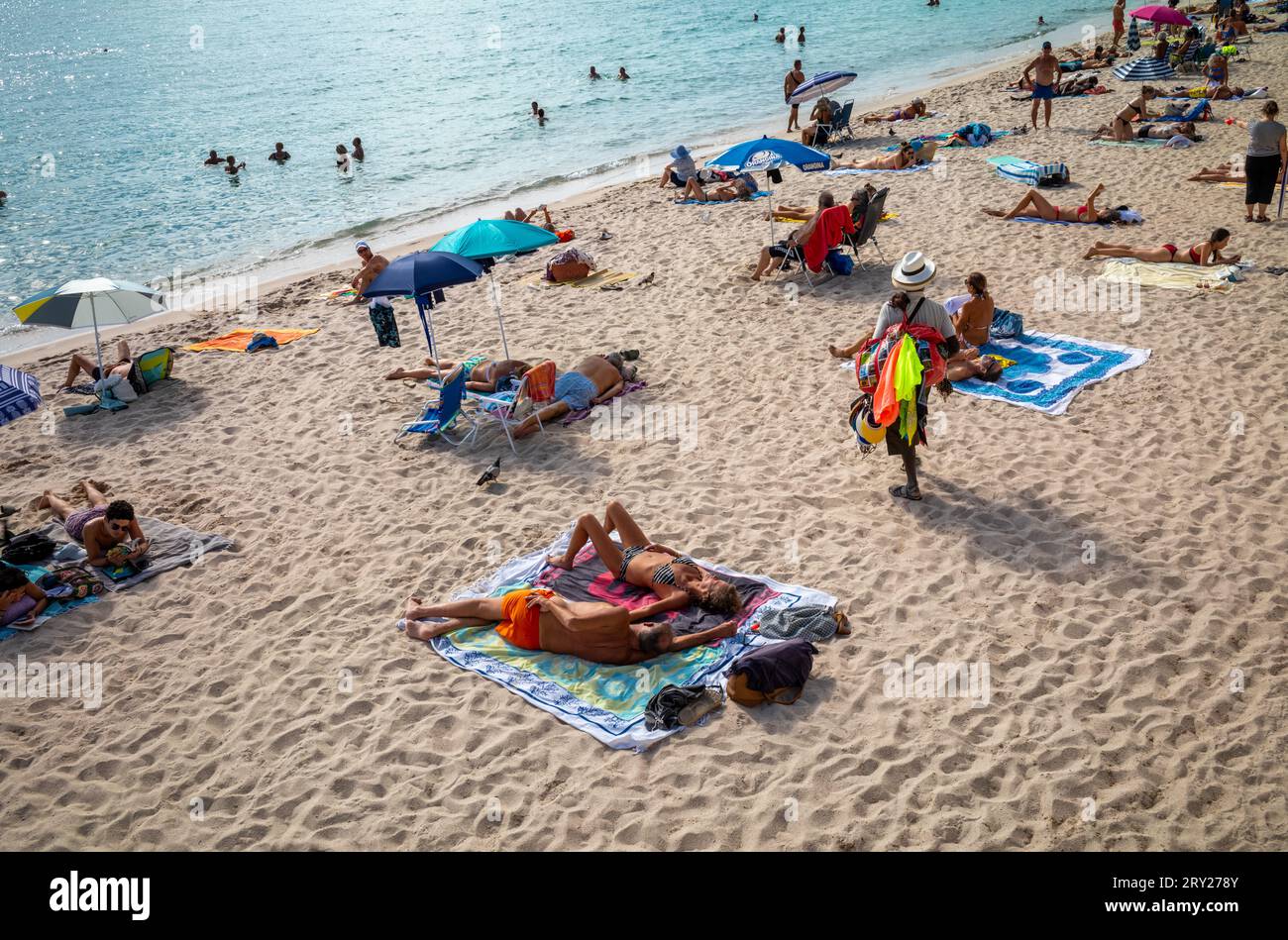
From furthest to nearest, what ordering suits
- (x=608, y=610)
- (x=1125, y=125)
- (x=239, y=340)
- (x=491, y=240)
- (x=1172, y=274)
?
1. (x=1125, y=125)
2. (x=239, y=340)
3. (x=1172, y=274)
4. (x=491, y=240)
5. (x=608, y=610)

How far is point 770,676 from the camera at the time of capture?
15.7 feet

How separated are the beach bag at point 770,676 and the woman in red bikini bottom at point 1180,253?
749 centimetres

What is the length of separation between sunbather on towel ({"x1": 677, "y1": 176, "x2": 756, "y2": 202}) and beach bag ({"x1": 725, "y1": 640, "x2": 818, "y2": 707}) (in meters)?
11.3

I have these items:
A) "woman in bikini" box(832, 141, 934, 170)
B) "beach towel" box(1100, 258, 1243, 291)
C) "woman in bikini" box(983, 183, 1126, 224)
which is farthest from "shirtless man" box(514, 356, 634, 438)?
"woman in bikini" box(832, 141, 934, 170)

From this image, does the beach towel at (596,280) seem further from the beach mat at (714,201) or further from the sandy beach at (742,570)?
the beach mat at (714,201)

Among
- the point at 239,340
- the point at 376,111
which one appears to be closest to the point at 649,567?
the point at 239,340

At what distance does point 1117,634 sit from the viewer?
16.5ft

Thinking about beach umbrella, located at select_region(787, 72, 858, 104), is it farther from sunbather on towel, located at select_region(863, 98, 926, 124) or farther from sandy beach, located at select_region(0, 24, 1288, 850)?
sandy beach, located at select_region(0, 24, 1288, 850)

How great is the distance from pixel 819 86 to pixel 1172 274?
26.0ft

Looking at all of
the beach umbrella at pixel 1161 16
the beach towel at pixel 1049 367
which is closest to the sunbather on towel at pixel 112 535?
the beach towel at pixel 1049 367

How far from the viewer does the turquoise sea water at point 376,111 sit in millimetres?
20438

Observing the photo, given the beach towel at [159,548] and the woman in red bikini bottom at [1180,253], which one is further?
the woman in red bikini bottom at [1180,253]

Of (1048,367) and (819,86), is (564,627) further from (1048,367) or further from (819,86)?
(819,86)

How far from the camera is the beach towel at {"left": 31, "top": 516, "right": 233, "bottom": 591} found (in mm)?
6637
